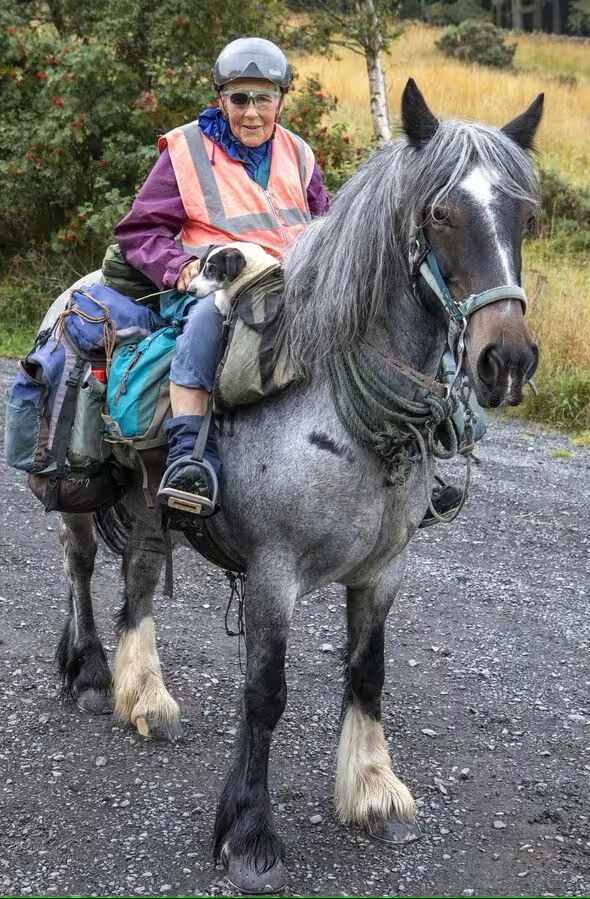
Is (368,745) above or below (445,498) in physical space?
below

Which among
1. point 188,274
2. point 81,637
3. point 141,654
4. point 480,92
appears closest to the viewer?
point 188,274

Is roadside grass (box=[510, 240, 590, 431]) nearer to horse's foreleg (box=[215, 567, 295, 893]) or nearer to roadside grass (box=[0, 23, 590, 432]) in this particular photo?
roadside grass (box=[0, 23, 590, 432])

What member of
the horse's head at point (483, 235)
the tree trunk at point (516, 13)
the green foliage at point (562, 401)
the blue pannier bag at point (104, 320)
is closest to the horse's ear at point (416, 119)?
the horse's head at point (483, 235)

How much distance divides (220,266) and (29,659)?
244 cm

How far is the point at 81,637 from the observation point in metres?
4.55

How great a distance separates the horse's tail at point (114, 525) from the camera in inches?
171

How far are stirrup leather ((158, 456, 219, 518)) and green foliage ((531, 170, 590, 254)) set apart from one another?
11.7 m

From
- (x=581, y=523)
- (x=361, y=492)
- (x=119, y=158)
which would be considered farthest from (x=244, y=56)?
(x=119, y=158)

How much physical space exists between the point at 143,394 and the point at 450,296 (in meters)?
1.24

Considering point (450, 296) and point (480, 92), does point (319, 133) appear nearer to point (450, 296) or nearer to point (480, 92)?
point (450, 296)

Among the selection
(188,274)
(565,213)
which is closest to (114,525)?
(188,274)

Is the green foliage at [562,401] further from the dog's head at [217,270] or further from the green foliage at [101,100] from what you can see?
the dog's head at [217,270]

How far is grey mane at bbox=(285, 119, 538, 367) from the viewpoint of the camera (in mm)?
2779

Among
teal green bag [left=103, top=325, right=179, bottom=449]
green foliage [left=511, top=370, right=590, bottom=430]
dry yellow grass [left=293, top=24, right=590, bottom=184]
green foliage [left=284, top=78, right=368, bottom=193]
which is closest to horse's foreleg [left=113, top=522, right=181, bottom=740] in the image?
teal green bag [left=103, top=325, right=179, bottom=449]
